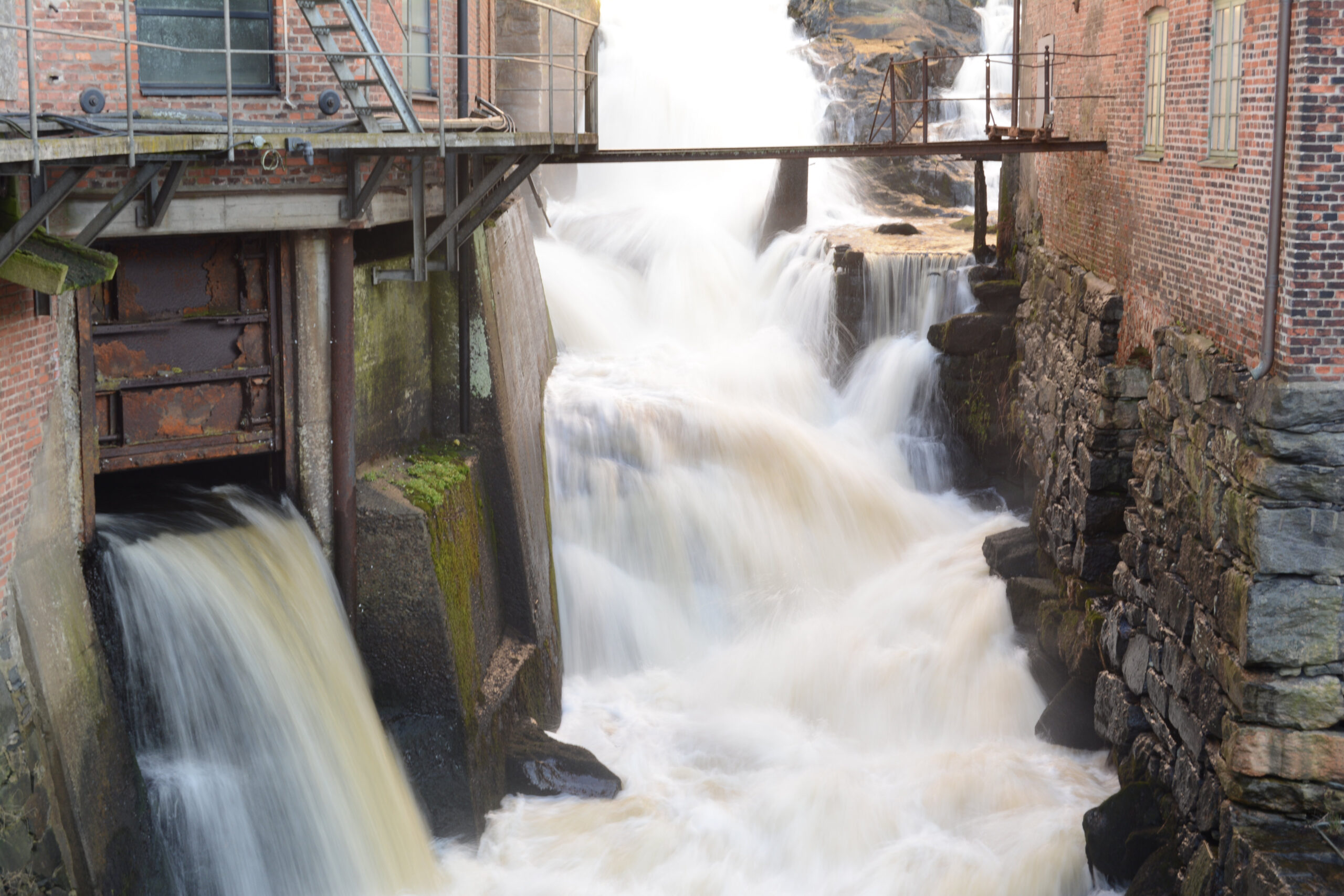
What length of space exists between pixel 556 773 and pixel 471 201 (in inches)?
189

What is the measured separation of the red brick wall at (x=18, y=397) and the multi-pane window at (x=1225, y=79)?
25.8 ft

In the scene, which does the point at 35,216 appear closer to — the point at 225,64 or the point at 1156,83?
the point at 225,64

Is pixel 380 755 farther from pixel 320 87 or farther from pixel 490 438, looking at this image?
pixel 320 87

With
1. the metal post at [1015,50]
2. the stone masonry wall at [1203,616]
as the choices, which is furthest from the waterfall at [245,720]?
the metal post at [1015,50]

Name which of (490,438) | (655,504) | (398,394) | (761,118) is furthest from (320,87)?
(761,118)

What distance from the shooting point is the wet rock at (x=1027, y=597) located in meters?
12.5

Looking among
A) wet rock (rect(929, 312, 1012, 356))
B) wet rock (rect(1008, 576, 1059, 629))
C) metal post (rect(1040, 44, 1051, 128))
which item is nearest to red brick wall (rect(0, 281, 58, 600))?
wet rock (rect(1008, 576, 1059, 629))

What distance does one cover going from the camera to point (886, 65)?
26.4 m

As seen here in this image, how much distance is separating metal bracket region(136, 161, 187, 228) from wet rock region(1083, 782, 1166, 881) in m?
7.63

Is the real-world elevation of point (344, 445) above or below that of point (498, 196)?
below

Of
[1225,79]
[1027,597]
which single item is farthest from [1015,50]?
[1225,79]

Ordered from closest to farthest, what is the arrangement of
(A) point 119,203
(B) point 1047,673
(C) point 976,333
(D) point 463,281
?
1. (A) point 119,203
2. (D) point 463,281
3. (B) point 1047,673
4. (C) point 976,333

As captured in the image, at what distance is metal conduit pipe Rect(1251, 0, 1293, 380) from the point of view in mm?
7699

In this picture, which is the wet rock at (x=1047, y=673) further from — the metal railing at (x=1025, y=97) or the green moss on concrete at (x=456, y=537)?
the green moss on concrete at (x=456, y=537)
